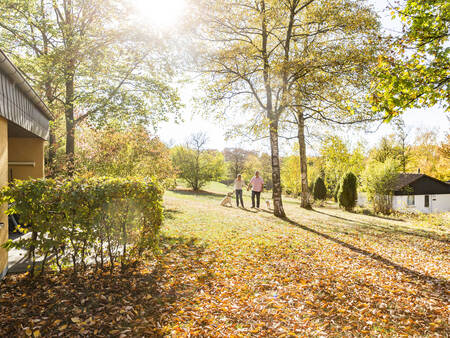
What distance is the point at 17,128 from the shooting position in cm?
595

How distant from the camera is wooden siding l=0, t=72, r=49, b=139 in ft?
14.4

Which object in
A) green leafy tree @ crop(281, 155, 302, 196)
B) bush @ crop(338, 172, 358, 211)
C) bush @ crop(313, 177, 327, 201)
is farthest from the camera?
green leafy tree @ crop(281, 155, 302, 196)

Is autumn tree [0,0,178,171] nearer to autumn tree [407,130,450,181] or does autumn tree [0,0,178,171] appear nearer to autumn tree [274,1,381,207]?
autumn tree [274,1,381,207]

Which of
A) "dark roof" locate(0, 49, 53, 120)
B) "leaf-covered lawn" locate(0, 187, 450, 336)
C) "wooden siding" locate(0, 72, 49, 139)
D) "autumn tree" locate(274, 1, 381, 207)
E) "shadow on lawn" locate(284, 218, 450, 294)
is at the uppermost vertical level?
"autumn tree" locate(274, 1, 381, 207)

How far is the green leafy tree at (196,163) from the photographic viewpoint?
29.8m

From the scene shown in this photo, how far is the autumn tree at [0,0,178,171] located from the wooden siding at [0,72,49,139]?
4701 millimetres

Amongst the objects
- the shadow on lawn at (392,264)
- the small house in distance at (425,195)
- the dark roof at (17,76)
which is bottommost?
the small house in distance at (425,195)

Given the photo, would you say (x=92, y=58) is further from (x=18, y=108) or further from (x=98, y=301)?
(x=98, y=301)

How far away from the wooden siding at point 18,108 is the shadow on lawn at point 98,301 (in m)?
2.89

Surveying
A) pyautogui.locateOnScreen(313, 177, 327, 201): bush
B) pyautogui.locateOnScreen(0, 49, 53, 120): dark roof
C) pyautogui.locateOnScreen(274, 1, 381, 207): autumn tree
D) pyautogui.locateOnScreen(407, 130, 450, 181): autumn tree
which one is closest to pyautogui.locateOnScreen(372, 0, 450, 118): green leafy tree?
pyautogui.locateOnScreen(274, 1, 381, 207): autumn tree

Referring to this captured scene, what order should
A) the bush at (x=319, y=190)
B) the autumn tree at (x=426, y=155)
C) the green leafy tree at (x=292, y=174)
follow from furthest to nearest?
the autumn tree at (x=426, y=155)
the green leafy tree at (x=292, y=174)
the bush at (x=319, y=190)

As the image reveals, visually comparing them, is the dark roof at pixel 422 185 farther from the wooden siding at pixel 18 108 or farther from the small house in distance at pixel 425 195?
the wooden siding at pixel 18 108

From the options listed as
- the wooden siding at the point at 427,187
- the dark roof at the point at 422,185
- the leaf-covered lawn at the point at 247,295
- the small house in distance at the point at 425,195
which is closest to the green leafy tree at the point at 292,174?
the dark roof at the point at 422,185

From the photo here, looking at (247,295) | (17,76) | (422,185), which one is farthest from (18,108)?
(422,185)
